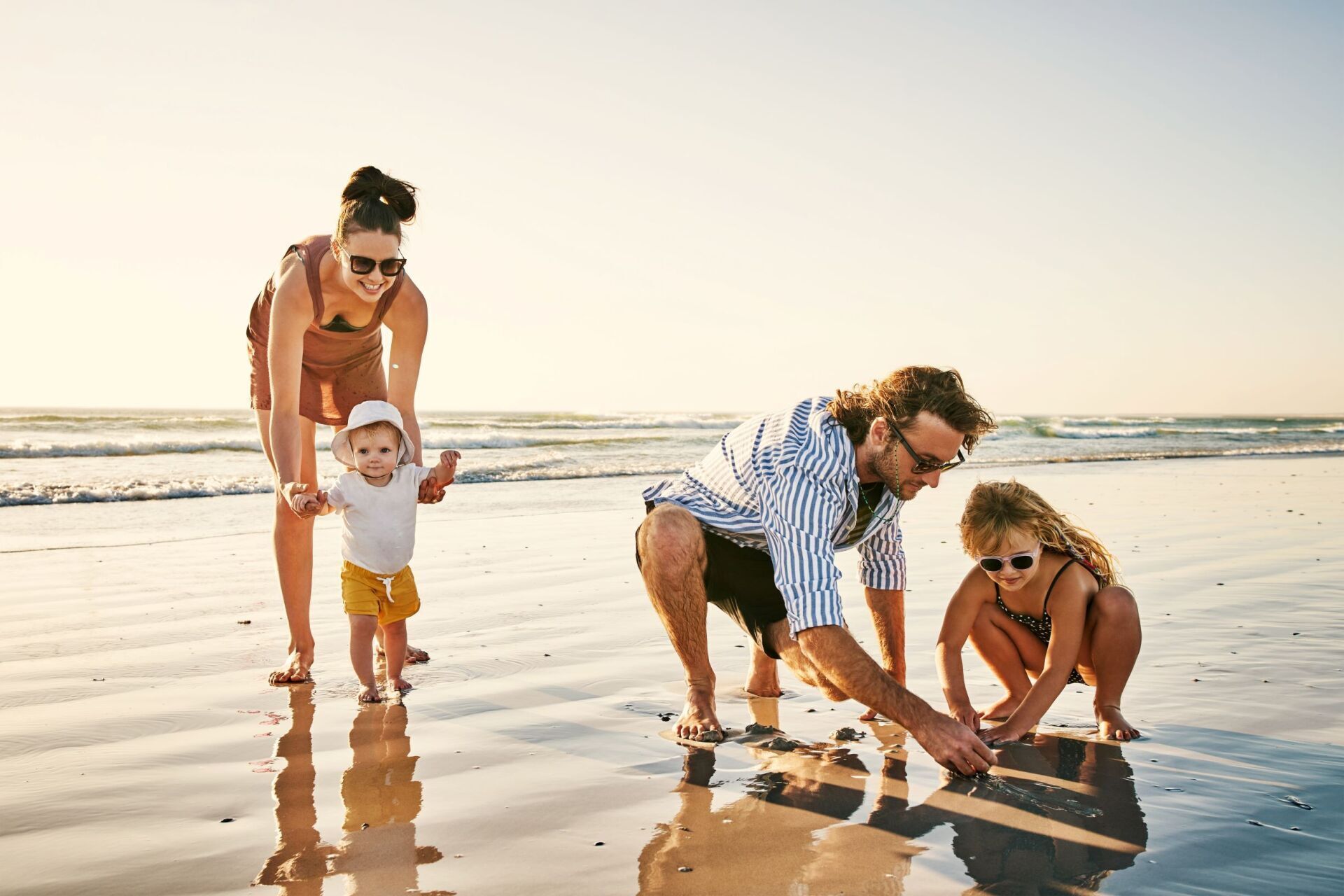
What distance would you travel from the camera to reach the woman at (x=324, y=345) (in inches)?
153

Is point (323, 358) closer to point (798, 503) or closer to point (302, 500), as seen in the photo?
point (302, 500)

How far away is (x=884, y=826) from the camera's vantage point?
2.48 m

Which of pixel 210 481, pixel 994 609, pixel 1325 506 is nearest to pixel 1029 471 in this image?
pixel 1325 506

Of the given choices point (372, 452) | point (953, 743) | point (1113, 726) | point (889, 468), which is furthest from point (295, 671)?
point (1113, 726)

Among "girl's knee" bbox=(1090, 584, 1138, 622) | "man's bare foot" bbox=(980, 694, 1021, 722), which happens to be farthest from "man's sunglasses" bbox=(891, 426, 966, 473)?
"man's bare foot" bbox=(980, 694, 1021, 722)

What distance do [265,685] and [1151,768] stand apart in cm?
307

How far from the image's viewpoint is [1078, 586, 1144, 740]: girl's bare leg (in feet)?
10.4

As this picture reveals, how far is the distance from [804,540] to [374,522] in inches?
77.2

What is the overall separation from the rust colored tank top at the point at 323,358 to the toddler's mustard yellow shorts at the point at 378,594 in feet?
2.57

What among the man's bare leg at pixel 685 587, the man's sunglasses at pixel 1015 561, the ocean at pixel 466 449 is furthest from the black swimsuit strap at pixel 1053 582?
the ocean at pixel 466 449

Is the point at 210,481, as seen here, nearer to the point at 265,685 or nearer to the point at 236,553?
the point at 236,553

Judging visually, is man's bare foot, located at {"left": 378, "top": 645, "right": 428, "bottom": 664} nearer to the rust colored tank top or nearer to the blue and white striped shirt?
the rust colored tank top

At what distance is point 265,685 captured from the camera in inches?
151

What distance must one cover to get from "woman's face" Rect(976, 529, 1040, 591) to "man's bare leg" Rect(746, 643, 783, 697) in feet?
2.98
